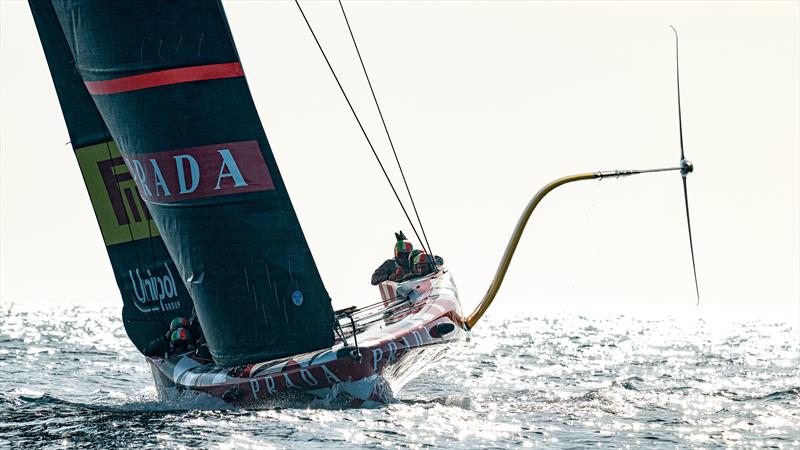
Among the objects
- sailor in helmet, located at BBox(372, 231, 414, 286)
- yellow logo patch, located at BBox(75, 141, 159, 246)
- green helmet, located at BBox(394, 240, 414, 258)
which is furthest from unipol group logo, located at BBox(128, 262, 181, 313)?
green helmet, located at BBox(394, 240, 414, 258)

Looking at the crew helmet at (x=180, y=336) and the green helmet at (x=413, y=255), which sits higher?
the green helmet at (x=413, y=255)

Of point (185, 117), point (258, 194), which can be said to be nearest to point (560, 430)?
point (258, 194)

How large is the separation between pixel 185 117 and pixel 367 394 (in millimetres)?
3578

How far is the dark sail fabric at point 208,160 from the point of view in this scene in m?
12.1

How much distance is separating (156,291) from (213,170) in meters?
4.41

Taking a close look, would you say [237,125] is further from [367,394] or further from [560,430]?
[560,430]

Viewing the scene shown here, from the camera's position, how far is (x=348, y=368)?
492 inches

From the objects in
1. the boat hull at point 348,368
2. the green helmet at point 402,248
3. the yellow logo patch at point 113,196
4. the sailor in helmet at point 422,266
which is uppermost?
the yellow logo patch at point 113,196

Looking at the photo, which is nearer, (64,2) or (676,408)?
(64,2)

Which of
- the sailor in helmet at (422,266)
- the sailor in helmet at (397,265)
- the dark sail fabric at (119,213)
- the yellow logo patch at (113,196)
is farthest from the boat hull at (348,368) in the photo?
the yellow logo patch at (113,196)

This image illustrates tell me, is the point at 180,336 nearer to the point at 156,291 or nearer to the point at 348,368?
the point at 156,291

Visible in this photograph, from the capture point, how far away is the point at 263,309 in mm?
12555

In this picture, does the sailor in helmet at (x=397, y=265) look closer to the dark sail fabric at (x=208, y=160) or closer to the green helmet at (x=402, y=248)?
the green helmet at (x=402, y=248)

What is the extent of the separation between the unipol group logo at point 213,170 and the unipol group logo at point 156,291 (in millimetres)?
3944
